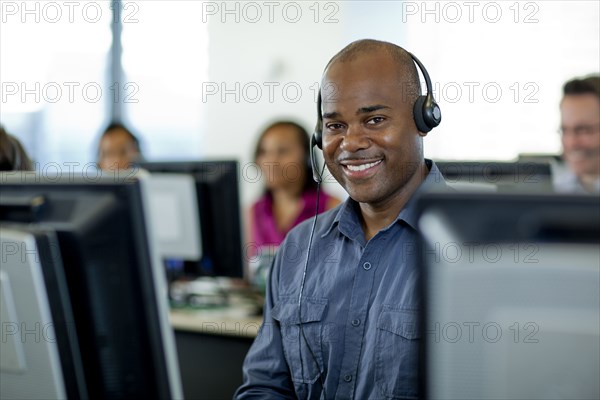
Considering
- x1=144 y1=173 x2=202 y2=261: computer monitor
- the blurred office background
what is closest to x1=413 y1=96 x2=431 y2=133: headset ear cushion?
x1=144 y1=173 x2=202 y2=261: computer monitor

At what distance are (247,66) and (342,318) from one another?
12.3 ft

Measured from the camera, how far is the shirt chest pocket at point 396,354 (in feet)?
4.36

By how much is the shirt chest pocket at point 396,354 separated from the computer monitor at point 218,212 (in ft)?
3.88

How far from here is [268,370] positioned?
4.92 feet

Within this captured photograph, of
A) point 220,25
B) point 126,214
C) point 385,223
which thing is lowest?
point 385,223

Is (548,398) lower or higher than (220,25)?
lower

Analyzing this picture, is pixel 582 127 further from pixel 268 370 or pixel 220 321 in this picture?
pixel 268 370

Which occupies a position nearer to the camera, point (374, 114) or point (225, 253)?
point (374, 114)

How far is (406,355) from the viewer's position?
1.34 metres

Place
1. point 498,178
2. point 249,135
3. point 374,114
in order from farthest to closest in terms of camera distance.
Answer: point 249,135, point 498,178, point 374,114

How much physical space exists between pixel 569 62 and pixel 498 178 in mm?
2633

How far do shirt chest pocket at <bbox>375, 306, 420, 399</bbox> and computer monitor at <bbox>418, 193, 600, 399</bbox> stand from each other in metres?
0.62

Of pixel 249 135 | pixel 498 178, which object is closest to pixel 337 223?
pixel 498 178

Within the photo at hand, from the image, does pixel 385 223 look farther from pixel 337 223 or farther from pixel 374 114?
pixel 374 114
